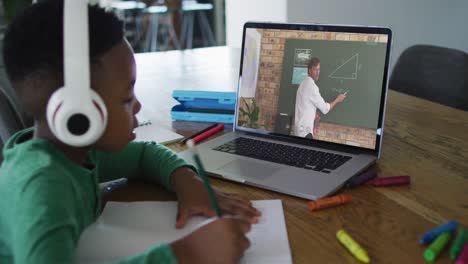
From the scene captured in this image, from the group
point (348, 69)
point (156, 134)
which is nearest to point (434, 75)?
point (348, 69)

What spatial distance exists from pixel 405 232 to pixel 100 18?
0.54m

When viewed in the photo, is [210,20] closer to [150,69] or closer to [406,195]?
[150,69]

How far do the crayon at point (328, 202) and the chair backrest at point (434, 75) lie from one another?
2.97ft

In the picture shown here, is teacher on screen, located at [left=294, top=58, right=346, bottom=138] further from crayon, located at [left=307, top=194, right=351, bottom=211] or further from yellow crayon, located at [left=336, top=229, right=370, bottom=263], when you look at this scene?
yellow crayon, located at [left=336, top=229, right=370, bottom=263]

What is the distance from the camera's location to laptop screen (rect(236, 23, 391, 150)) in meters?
0.96

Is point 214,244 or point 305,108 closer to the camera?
point 214,244

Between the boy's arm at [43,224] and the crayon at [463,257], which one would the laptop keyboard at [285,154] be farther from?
the boy's arm at [43,224]

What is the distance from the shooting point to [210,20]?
18.0 ft

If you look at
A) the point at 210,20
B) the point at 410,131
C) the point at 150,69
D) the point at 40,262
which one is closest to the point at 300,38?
the point at 410,131

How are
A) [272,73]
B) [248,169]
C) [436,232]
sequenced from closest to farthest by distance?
[436,232] < [248,169] < [272,73]

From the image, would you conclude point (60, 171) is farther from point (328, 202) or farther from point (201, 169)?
point (328, 202)

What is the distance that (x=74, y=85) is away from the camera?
1.97 ft

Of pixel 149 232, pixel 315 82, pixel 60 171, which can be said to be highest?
pixel 315 82

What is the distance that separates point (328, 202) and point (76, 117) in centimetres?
41
